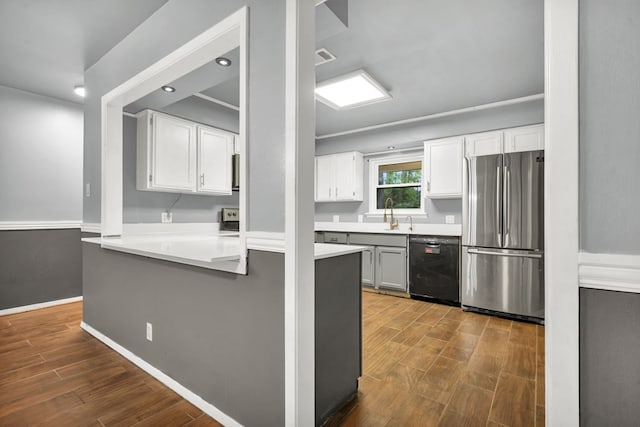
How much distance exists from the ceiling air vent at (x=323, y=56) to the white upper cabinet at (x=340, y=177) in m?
2.49

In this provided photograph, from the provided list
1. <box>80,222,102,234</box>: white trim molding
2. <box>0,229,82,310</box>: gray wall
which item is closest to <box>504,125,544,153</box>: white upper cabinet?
<box>80,222,102,234</box>: white trim molding

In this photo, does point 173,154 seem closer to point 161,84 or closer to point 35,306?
point 161,84

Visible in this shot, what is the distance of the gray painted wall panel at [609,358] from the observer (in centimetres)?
75

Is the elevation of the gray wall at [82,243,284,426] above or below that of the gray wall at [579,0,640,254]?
below

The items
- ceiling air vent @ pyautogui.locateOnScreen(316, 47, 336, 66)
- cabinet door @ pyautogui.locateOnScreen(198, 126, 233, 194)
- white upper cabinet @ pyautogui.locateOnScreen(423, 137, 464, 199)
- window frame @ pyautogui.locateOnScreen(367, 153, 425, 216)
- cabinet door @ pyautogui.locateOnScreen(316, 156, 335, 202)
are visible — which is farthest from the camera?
cabinet door @ pyautogui.locateOnScreen(316, 156, 335, 202)

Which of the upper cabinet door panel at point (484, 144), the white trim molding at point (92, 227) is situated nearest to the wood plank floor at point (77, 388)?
the white trim molding at point (92, 227)

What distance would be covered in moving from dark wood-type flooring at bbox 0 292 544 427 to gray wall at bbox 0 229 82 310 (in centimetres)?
48

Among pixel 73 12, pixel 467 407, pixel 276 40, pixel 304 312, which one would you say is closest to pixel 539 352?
pixel 467 407

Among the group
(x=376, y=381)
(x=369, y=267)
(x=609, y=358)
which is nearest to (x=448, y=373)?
(x=376, y=381)

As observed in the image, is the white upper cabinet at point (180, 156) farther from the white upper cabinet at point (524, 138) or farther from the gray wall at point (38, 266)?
the white upper cabinet at point (524, 138)

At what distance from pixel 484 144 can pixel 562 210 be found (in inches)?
139

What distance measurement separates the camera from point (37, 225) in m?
3.55

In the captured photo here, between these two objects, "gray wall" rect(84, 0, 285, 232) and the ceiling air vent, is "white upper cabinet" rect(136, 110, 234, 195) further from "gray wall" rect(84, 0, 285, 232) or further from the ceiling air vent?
the ceiling air vent

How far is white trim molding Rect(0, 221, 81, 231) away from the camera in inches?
132
